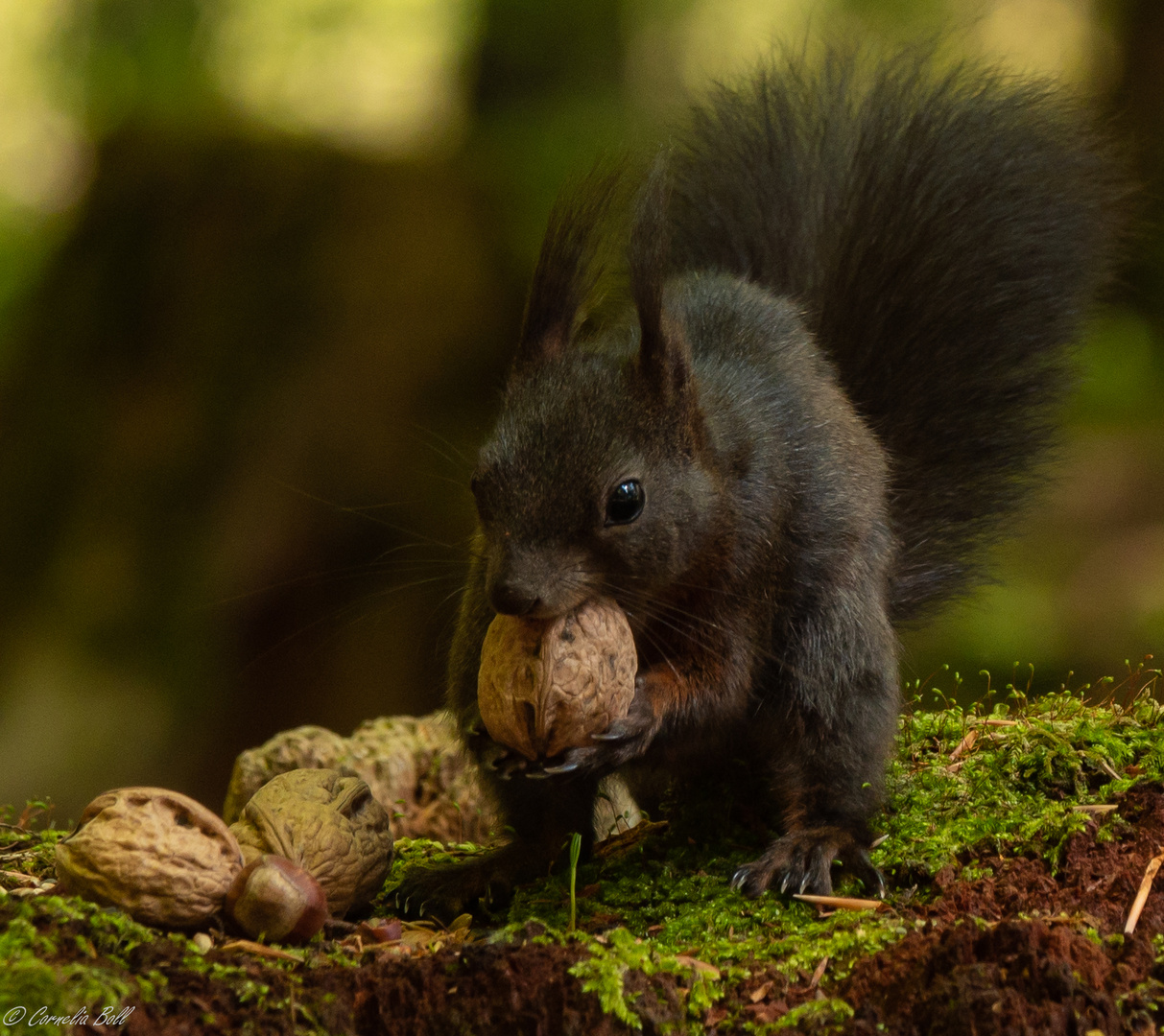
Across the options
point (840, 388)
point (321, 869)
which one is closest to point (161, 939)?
point (321, 869)

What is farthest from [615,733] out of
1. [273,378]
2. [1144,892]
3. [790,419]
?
[273,378]

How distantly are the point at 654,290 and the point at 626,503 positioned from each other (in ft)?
1.17

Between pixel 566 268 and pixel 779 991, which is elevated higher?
pixel 566 268

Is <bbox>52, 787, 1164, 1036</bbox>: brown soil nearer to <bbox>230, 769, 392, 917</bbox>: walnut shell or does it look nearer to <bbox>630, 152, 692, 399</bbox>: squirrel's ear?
<bbox>230, 769, 392, 917</bbox>: walnut shell

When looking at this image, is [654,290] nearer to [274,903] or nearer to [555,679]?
[555,679]

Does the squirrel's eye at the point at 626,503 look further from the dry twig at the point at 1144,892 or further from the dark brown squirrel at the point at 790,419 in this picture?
the dry twig at the point at 1144,892

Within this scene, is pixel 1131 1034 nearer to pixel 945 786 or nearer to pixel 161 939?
pixel 945 786

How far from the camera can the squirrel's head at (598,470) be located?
1917mm

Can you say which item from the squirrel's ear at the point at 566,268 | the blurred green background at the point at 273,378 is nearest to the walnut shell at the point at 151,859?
the squirrel's ear at the point at 566,268

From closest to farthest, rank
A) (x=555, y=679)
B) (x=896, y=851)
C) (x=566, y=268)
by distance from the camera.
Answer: (x=555, y=679), (x=896, y=851), (x=566, y=268)

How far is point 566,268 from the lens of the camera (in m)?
2.25

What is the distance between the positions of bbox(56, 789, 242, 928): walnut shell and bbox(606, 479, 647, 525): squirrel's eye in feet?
2.45

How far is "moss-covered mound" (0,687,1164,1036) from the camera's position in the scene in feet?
Answer: 4.69

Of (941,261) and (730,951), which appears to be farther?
(941,261)
